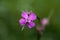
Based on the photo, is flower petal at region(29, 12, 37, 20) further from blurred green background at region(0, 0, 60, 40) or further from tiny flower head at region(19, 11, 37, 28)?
blurred green background at region(0, 0, 60, 40)

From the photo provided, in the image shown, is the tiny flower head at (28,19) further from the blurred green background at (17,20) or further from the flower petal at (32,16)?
the blurred green background at (17,20)

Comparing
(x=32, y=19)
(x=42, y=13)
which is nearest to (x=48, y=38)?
(x=42, y=13)

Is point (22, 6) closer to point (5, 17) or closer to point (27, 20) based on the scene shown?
point (5, 17)

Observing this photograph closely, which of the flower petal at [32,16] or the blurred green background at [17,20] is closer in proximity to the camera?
the flower petal at [32,16]

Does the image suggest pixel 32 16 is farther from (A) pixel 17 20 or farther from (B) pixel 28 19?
(A) pixel 17 20

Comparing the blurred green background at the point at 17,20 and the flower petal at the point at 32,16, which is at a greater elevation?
the flower petal at the point at 32,16

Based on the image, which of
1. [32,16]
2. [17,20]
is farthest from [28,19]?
[17,20]

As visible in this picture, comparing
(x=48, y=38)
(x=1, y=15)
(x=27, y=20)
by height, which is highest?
(x=27, y=20)

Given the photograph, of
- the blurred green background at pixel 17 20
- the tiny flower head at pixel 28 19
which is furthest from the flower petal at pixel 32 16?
the blurred green background at pixel 17 20

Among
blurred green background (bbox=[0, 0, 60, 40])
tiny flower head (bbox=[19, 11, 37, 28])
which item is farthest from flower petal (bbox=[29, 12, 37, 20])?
blurred green background (bbox=[0, 0, 60, 40])

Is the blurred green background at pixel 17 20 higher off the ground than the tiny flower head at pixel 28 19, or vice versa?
the tiny flower head at pixel 28 19
